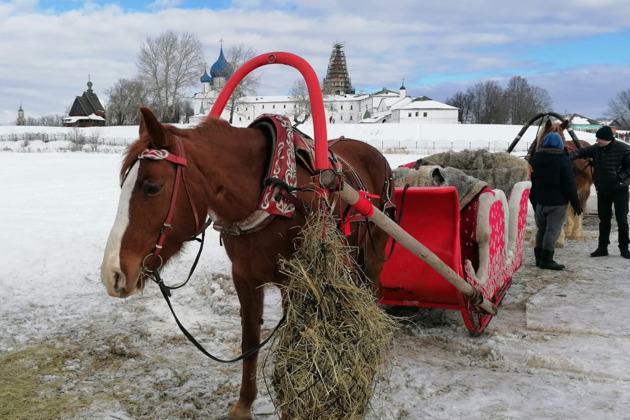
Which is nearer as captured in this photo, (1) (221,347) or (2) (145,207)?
(2) (145,207)

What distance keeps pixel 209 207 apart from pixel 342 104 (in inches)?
4324

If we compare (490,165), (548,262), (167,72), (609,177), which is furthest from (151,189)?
(167,72)

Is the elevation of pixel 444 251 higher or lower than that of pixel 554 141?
lower

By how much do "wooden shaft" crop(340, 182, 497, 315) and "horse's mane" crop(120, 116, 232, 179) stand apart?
2.33 feet

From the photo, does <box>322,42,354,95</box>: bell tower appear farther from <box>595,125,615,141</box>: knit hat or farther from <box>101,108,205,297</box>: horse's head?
<box>101,108,205,297</box>: horse's head

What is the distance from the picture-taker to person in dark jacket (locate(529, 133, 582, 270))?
677 centimetres

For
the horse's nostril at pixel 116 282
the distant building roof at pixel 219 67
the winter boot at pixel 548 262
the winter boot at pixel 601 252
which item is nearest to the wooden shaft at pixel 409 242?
the horse's nostril at pixel 116 282

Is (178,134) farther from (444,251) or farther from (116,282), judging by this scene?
(444,251)

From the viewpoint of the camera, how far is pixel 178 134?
2.29 m

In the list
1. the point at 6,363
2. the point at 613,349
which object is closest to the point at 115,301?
the point at 6,363

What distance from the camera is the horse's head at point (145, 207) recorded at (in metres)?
2.06

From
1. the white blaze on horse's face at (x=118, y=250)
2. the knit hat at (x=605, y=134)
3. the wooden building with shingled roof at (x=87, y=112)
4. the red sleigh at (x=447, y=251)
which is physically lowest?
the red sleigh at (x=447, y=251)

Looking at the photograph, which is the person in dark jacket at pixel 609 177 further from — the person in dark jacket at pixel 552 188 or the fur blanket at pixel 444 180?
the fur blanket at pixel 444 180

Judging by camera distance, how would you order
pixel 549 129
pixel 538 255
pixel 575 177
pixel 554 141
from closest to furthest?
pixel 554 141 → pixel 538 255 → pixel 549 129 → pixel 575 177
